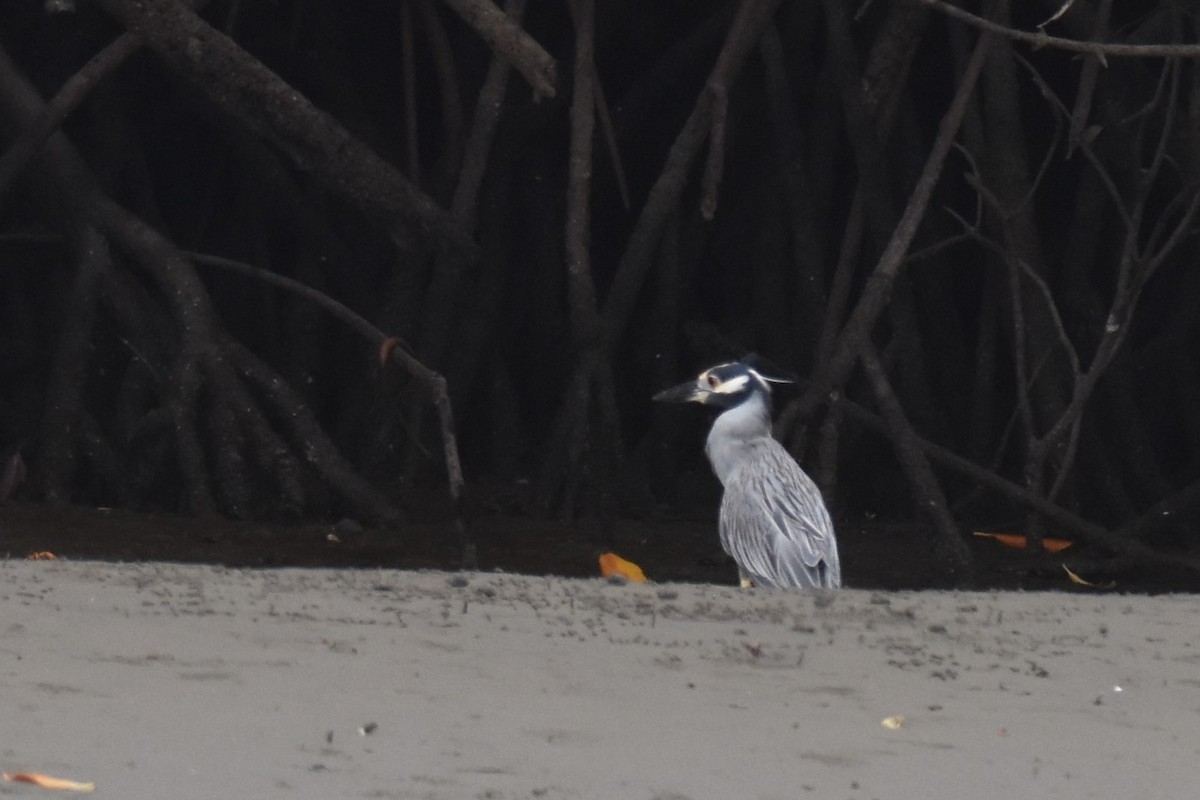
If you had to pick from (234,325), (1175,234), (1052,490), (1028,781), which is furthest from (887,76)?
(1028,781)

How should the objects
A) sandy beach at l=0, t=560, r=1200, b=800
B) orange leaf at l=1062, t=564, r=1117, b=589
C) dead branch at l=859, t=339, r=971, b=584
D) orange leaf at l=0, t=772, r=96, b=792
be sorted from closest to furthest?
1. orange leaf at l=0, t=772, r=96, b=792
2. sandy beach at l=0, t=560, r=1200, b=800
3. dead branch at l=859, t=339, r=971, b=584
4. orange leaf at l=1062, t=564, r=1117, b=589

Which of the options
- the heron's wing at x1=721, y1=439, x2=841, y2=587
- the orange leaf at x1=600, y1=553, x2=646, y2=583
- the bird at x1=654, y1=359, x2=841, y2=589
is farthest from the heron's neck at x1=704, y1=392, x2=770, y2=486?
the orange leaf at x1=600, y1=553, x2=646, y2=583

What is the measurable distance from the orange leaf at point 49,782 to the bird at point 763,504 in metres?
2.78

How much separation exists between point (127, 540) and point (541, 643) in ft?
7.22

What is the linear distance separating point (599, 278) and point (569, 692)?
4.33 meters

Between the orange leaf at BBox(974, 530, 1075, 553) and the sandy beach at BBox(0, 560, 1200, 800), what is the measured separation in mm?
1720

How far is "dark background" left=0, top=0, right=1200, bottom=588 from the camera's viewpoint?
5273mm

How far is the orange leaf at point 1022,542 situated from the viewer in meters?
5.50

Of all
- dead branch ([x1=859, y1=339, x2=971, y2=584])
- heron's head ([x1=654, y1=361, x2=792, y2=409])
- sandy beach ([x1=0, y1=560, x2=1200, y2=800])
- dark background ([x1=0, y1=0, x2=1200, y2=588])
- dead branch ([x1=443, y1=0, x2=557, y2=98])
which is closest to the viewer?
sandy beach ([x1=0, y1=560, x2=1200, y2=800])

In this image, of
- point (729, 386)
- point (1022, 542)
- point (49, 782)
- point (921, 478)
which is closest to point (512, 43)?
point (729, 386)

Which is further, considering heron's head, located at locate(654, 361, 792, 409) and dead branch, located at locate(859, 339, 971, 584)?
heron's head, located at locate(654, 361, 792, 409)

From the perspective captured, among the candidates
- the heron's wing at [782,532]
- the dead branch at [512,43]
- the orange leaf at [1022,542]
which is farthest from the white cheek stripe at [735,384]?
the dead branch at [512,43]

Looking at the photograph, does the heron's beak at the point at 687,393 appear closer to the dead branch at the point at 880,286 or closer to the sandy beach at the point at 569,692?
the dead branch at the point at 880,286

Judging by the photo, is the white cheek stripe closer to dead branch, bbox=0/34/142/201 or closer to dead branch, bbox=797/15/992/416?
dead branch, bbox=797/15/992/416
